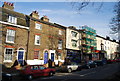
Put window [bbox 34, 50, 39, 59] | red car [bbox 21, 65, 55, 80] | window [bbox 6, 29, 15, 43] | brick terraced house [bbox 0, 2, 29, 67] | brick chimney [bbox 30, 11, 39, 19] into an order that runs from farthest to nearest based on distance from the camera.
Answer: brick chimney [bbox 30, 11, 39, 19] → window [bbox 34, 50, 39, 59] → window [bbox 6, 29, 15, 43] → brick terraced house [bbox 0, 2, 29, 67] → red car [bbox 21, 65, 55, 80]

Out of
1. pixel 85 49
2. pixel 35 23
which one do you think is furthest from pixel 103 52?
pixel 35 23

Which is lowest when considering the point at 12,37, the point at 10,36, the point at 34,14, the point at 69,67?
the point at 69,67

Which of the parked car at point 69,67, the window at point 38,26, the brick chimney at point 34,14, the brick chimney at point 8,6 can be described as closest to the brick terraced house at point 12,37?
the brick chimney at point 8,6

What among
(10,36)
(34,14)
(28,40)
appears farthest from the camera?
(34,14)

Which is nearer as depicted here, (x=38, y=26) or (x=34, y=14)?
(x=38, y=26)

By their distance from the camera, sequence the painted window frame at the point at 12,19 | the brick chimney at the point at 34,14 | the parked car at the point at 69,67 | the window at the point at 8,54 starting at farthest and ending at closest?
the brick chimney at the point at 34,14 < the painted window frame at the point at 12,19 < the window at the point at 8,54 < the parked car at the point at 69,67

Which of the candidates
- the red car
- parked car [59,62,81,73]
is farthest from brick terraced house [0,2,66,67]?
the red car

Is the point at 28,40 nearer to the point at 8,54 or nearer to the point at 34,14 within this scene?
the point at 8,54

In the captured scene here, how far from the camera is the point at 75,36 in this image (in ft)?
107

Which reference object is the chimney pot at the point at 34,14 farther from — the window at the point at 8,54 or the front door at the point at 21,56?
the window at the point at 8,54

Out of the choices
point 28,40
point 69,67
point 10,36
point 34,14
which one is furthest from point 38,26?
point 69,67

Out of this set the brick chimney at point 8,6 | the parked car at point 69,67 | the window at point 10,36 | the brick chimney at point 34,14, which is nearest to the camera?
the parked car at point 69,67

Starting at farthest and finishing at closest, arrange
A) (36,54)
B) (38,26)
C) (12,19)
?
(38,26) < (36,54) < (12,19)

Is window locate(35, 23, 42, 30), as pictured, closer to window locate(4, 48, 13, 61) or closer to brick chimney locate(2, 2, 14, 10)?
brick chimney locate(2, 2, 14, 10)
